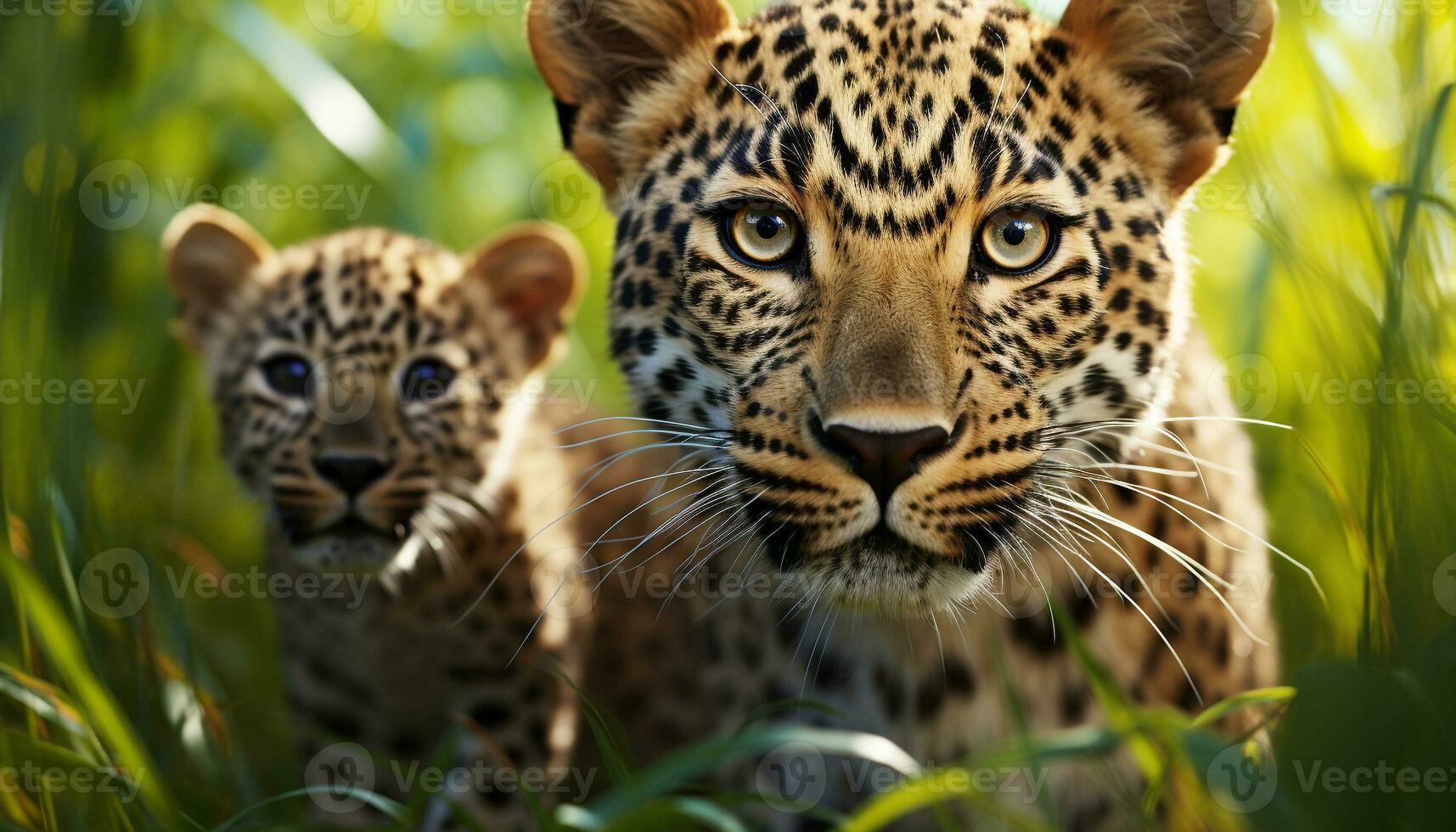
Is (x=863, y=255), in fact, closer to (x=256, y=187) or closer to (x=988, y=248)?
(x=988, y=248)

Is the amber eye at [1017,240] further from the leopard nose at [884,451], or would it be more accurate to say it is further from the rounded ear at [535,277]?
the rounded ear at [535,277]

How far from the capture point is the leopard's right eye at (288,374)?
511cm

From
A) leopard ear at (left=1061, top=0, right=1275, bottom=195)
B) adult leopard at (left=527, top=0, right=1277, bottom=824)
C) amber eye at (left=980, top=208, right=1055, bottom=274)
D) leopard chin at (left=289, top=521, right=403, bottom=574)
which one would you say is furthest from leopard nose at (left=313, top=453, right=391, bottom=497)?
leopard ear at (left=1061, top=0, right=1275, bottom=195)

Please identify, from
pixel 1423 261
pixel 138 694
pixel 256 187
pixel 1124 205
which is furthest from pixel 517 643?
pixel 256 187

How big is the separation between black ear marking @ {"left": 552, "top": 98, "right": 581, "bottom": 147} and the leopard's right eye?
174 cm

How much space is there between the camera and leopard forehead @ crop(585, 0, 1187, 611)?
10.2 feet

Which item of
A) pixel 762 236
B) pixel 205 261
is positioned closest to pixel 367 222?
pixel 205 261

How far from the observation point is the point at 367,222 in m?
7.38

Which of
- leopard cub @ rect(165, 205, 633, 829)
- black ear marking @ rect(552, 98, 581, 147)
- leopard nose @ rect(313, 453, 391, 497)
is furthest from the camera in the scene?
leopard cub @ rect(165, 205, 633, 829)

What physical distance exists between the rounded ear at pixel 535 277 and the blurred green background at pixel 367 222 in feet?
3.32

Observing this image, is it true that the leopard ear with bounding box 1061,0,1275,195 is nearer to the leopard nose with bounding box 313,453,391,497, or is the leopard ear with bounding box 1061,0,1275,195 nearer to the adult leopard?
the adult leopard

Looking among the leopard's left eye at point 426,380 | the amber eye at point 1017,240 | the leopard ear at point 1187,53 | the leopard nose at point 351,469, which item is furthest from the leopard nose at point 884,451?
the leopard's left eye at point 426,380

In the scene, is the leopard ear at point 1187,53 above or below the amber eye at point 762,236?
above

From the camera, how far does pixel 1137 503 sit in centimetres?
382
